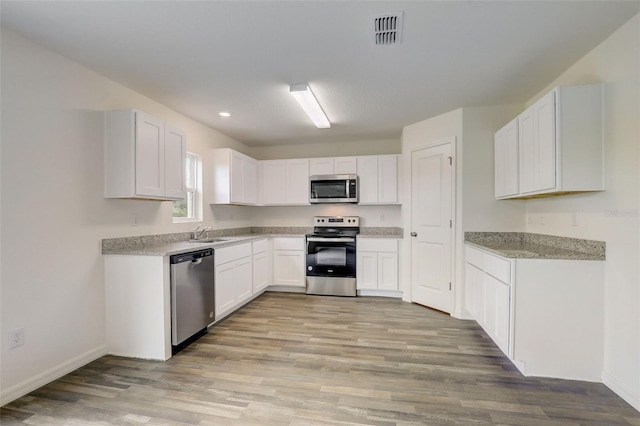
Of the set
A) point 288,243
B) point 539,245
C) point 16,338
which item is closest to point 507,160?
point 539,245

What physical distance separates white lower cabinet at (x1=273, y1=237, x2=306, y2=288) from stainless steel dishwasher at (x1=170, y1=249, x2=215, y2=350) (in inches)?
63.6

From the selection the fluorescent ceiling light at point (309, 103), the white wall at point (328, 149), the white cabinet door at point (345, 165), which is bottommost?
the white cabinet door at point (345, 165)

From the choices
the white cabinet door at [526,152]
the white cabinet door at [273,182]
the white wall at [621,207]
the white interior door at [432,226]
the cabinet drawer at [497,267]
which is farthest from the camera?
the white cabinet door at [273,182]

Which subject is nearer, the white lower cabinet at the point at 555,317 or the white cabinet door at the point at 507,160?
the white lower cabinet at the point at 555,317

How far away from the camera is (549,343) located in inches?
85.2

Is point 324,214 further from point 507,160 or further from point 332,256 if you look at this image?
point 507,160

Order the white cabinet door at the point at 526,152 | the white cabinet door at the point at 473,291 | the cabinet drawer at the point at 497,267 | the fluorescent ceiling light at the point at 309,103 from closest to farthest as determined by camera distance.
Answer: the cabinet drawer at the point at 497,267, the white cabinet door at the point at 526,152, the fluorescent ceiling light at the point at 309,103, the white cabinet door at the point at 473,291

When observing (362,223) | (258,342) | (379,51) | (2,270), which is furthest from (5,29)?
(362,223)

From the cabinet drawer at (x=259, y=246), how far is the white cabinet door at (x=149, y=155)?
5.08ft

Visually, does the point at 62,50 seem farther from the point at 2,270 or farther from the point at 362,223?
the point at 362,223

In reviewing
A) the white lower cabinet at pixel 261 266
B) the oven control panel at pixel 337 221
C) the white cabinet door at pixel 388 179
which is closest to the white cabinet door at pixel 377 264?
the oven control panel at pixel 337 221

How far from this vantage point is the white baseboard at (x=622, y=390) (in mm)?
1814

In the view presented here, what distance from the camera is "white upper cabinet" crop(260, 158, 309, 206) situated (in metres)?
4.79

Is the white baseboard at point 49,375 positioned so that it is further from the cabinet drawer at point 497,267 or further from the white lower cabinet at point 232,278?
the cabinet drawer at point 497,267
